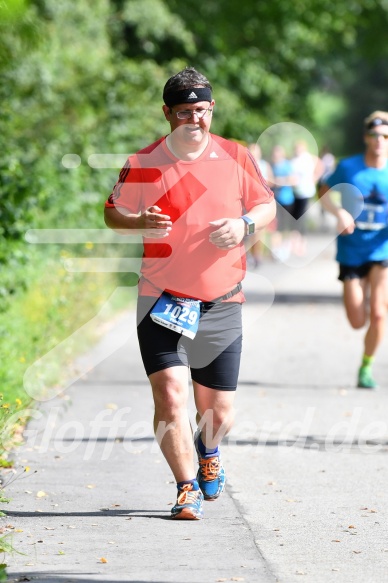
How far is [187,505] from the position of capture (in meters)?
6.25

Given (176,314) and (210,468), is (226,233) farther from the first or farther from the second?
(210,468)

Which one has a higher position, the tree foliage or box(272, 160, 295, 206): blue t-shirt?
the tree foliage

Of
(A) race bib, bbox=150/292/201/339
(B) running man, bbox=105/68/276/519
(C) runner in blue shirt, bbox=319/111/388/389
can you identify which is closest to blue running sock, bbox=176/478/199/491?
(B) running man, bbox=105/68/276/519

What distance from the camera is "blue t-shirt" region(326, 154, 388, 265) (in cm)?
1051

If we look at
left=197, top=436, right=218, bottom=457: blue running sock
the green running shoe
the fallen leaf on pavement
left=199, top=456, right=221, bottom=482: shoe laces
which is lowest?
the green running shoe

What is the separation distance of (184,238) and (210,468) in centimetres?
119

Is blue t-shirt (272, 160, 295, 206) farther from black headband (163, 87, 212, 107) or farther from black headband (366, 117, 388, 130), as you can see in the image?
black headband (163, 87, 212, 107)

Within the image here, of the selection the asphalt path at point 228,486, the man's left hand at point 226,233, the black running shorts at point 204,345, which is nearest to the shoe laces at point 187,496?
the asphalt path at point 228,486

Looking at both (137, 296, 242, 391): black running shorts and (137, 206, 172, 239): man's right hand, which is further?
(137, 296, 242, 391): black running shorts

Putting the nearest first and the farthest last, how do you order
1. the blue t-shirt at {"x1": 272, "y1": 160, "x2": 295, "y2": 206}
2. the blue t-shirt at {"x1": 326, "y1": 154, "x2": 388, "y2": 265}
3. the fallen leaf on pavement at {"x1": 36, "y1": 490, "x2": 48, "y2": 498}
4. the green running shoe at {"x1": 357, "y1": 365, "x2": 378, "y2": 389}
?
the fallen leaf on pavement at {"x1": 36, "y1": 490, "x2": 48, "y2": 498}, the blue t-shirt at {"x1": 326, "y1": 154, "x2": 388, "y2": 265}, the green running shoe at {"x1": 357, "y1": 365, "x2": 378, "y2": 389}, the blue t-shirt at {"x1": 272, "y1": 160, "x2": 295, "y2": 206}

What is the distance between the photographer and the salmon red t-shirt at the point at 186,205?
6195mm

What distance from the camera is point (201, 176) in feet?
20.4

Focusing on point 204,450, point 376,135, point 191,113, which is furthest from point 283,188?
A: point 191,113

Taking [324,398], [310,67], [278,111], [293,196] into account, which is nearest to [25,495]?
[324,398]
